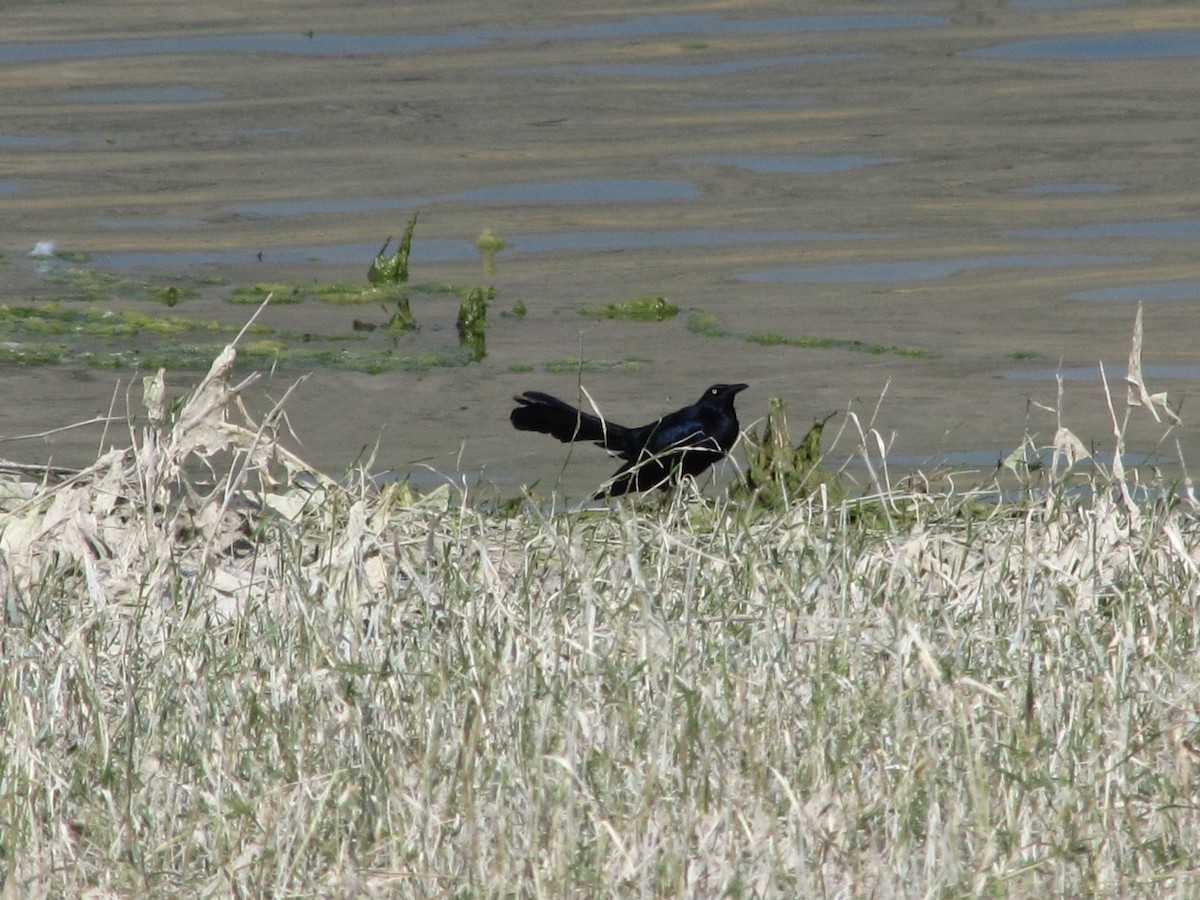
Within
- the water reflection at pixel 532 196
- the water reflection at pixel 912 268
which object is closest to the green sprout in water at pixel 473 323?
the water reflection at pixel 912 268

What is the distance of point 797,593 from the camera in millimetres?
4539

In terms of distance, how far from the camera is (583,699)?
3975 mm

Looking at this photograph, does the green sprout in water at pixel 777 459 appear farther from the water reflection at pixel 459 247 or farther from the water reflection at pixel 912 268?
the water reflection at pixel 459 247

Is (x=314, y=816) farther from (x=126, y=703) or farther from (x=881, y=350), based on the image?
(x=881, y=350)

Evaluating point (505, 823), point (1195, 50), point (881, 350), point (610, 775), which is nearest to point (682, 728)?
point (610, 775)

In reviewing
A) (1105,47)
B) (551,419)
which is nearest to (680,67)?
(1105,47)

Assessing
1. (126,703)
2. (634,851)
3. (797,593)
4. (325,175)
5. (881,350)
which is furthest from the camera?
(325,175)

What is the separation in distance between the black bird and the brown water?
905 mm

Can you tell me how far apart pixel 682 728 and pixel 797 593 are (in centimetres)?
91

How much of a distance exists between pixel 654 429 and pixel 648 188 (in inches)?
334

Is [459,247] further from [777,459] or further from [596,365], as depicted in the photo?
[777,459]

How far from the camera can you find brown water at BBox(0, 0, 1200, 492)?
9.96 meters

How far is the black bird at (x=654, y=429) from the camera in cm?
681

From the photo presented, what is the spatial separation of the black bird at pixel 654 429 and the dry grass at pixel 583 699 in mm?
1594
